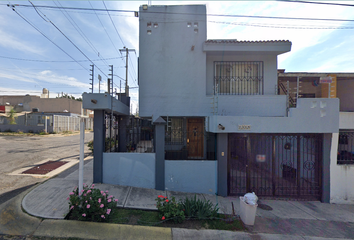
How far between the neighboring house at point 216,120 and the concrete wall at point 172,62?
5 centimetres

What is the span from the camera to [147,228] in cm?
395

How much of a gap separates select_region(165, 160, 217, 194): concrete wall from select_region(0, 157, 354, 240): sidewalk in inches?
10.3

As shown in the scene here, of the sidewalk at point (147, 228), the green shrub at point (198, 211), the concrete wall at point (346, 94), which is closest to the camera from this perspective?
the sidewalk at point (147, 228)

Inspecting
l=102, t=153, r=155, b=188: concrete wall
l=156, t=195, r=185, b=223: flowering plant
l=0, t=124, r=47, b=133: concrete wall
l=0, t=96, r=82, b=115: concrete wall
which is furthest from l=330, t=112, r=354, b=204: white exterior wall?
l=0, t=96, r=82, b=115: concrete wall

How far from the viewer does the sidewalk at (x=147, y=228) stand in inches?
149

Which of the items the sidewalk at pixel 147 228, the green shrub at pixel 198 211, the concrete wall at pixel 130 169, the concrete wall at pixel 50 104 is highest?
the concrete wall at pixel 50 104

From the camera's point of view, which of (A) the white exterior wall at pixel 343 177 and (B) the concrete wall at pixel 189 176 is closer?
(A) the white exterior wall at pixel 343 177

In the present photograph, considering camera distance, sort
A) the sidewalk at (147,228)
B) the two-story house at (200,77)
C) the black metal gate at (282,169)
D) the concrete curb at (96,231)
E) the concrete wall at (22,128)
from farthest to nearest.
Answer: the concrete wall at (22,128)
the two-story house at (200,77)
the black metal gate at (282,169)
the sidewalk at (147,228)
the concrete curb at (96,231)

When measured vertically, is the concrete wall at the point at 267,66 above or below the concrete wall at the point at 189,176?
above

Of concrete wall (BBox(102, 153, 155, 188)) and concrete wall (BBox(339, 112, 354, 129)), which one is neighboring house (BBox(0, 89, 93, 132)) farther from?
concrete wall (BBox(339, 112, 354, 129))

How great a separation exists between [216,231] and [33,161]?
10.9 meters


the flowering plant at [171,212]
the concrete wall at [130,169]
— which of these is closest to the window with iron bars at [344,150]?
the flowering plant at [171,212]

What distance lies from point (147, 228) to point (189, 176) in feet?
7.96

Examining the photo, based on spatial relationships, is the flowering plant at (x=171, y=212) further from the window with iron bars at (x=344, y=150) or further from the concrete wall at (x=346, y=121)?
the concrete wall at (x=346, y=121)
